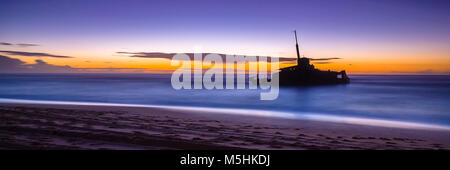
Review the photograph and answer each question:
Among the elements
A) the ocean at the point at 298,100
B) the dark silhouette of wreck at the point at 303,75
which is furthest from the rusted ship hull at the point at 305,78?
the ocean at the point at 298,100

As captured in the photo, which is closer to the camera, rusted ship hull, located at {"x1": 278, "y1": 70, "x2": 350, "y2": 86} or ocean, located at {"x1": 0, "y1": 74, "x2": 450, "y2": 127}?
ocean, located at {"x1": 0, "y1": 74, "x2": 450, "y2": 127}

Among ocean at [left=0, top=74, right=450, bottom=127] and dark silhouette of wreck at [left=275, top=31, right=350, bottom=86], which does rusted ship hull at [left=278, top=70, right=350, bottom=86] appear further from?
ocean at [left=0, top=74, right=450, bottom=127]

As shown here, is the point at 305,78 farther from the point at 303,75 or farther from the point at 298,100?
the point at 298,100

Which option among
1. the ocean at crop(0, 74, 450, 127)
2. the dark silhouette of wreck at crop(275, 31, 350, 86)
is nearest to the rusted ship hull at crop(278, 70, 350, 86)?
the dark silhouette of wreck at crop(275, 31, 350, 86)

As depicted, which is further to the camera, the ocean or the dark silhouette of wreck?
the dark silhouette of wreck

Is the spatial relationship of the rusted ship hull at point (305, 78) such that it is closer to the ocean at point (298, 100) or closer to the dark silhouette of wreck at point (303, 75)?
the dark silhouette of wreck at point (303, 75)

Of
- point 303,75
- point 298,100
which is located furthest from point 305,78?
point 298,100

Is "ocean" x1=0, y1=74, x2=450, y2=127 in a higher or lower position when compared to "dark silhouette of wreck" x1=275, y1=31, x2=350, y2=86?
lower
